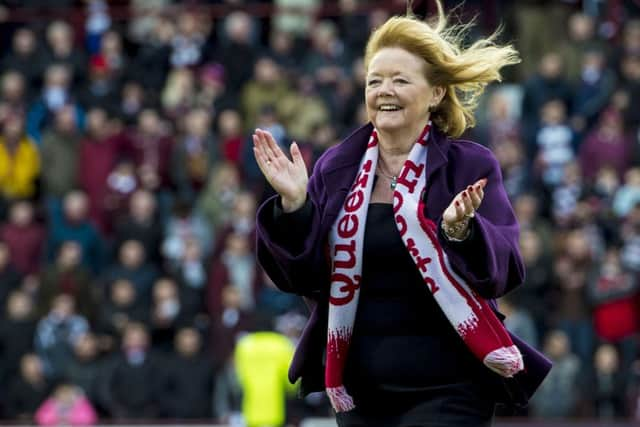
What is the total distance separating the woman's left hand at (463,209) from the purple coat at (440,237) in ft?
0.15

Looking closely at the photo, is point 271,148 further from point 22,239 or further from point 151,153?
point 151,153

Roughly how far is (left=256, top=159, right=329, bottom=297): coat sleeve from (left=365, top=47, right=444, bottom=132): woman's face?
1.28ft

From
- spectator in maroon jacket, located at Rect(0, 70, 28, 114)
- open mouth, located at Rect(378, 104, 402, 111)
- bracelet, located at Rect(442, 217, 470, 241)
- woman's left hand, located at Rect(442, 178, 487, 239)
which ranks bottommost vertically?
bracelet, located at Rect(442, 217, 470, 241)

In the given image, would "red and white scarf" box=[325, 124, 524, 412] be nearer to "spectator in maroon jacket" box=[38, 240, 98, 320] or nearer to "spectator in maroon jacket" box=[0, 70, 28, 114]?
"spectator in maroon jacket" box=[38, 240, 98, 320]

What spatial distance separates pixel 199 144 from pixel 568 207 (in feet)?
12.7

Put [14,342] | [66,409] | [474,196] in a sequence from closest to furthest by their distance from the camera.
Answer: [474,196], [66,409], [14,342]

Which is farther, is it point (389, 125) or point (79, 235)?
point (79, 235)

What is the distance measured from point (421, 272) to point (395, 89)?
66 centimetres

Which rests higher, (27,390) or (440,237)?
(440,237)

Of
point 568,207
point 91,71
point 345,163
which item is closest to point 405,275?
point 345,163

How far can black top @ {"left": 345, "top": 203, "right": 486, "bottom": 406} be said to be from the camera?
583 centimetres

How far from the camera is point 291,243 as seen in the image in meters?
5.76

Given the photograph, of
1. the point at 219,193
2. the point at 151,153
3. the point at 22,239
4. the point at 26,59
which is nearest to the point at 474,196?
the point at 219,193

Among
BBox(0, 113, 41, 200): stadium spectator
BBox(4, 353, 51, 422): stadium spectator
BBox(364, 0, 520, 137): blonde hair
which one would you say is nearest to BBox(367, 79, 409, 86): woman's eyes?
BBox(364, 0, 520, 137): blonde hair
